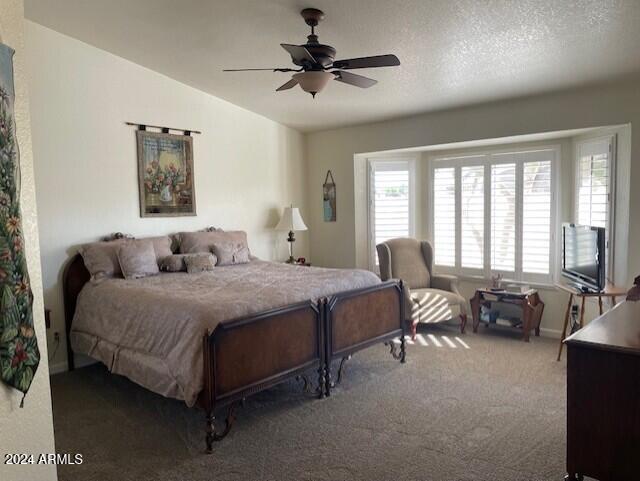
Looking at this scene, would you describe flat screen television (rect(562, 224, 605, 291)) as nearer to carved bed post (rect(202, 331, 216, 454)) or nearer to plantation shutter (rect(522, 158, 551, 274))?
plantation shutter (rect(522, 158, 551, 274))

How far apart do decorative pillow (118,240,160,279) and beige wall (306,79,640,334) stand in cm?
269

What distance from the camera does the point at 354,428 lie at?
3.16 metres

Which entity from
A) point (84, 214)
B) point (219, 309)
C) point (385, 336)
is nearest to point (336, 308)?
point (385, 336)

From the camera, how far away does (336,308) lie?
3764mm

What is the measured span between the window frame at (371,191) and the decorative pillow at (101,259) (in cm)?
320

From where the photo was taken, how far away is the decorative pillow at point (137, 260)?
433 cm

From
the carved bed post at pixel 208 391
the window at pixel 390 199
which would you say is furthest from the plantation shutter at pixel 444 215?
the carved bed post at pixel 208 391

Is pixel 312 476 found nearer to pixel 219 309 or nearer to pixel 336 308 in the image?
pixel 219 309

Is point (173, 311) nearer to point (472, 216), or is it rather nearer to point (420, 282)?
point (420, 282)

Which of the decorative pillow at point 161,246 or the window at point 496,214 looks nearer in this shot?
the decorative pillow at point 161,246

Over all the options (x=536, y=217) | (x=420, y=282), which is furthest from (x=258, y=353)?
(x=536, y=217)

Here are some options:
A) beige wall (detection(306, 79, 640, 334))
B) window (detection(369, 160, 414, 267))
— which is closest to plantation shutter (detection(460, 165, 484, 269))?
beige wall (detection(306, 79, 640, 334))

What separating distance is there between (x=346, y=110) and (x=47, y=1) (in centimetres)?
306

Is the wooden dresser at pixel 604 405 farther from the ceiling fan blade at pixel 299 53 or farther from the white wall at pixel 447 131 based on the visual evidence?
the white wall at pixel 447 131
